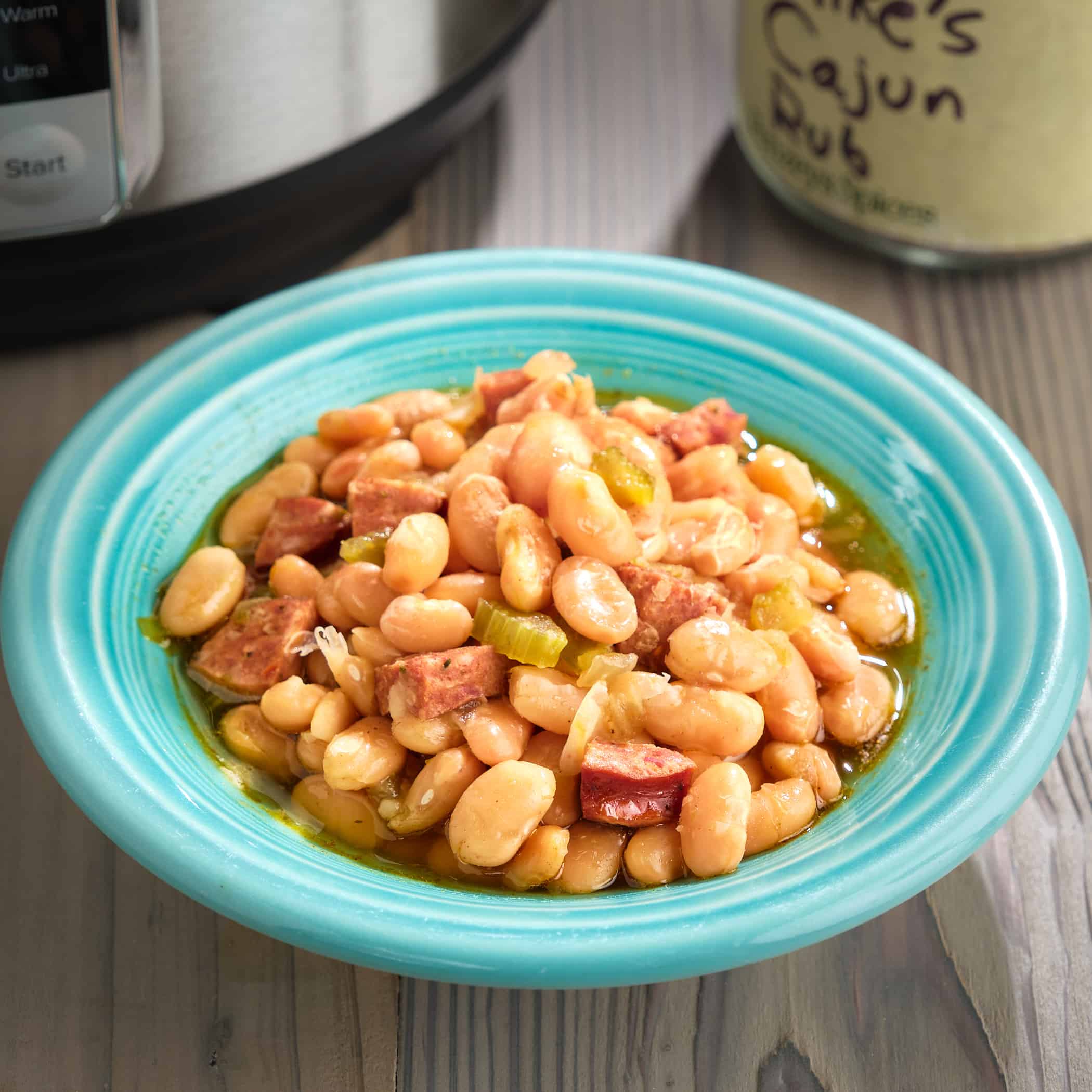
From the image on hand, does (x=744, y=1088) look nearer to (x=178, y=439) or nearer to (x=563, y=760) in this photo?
(x=563, y=760)

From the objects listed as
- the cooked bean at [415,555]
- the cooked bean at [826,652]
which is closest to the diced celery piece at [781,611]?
the cooked bean at [826,652]

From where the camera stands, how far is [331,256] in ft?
4.33

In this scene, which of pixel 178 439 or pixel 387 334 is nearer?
pixel 178 439

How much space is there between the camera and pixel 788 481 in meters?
0.97

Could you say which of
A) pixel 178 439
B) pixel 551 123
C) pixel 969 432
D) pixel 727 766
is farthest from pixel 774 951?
pixel 551 123

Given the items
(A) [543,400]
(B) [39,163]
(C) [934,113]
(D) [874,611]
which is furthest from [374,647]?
(C) [934,113]

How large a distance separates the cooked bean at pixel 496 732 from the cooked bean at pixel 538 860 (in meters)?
0.05

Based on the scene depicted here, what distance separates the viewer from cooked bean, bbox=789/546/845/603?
917 millimetres

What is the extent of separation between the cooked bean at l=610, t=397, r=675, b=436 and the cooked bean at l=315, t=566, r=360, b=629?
25cm

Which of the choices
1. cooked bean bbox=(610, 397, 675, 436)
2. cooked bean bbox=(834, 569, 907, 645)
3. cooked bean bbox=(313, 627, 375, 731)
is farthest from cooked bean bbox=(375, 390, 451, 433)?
cooked bean bbox=(834, 569, 907, 645)

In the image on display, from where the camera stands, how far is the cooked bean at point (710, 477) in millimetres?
945

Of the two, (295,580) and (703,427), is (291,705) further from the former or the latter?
(703,427)

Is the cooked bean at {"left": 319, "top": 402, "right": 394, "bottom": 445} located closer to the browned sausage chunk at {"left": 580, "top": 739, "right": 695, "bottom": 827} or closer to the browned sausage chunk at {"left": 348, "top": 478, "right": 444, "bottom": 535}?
the browned sausage chunk at {"left": 348, "top": 478, "right": 444, "bottom": 535}

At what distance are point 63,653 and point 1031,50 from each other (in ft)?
2.94
